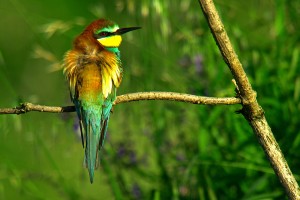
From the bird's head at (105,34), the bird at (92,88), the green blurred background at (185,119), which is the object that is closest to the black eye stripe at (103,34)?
the bird's head at (105,34)

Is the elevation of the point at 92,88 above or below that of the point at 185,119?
above

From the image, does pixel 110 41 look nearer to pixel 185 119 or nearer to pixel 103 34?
pixel 103 34

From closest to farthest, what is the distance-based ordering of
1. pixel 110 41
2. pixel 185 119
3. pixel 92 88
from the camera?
pixel 92 88
pixel 110 41
pixel 185 119

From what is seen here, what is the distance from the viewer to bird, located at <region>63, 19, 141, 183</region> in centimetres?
237

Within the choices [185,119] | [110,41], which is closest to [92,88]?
[110,41]

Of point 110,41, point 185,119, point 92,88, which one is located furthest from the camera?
point 185,119

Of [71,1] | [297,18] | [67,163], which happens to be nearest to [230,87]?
[297,18]

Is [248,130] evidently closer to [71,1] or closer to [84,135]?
[84,135]

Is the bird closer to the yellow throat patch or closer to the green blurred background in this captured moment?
the yellow throat patch

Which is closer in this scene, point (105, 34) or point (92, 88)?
point (92, 88)

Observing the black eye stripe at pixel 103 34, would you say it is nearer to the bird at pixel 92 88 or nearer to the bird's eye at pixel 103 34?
the bird's eye at pixel 103 34

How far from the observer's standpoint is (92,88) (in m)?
2.46

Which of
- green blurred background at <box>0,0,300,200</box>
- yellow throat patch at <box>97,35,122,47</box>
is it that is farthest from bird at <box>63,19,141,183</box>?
green blurred background at <box>0,0,300,200</box>

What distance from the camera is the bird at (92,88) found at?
237 centimetres
